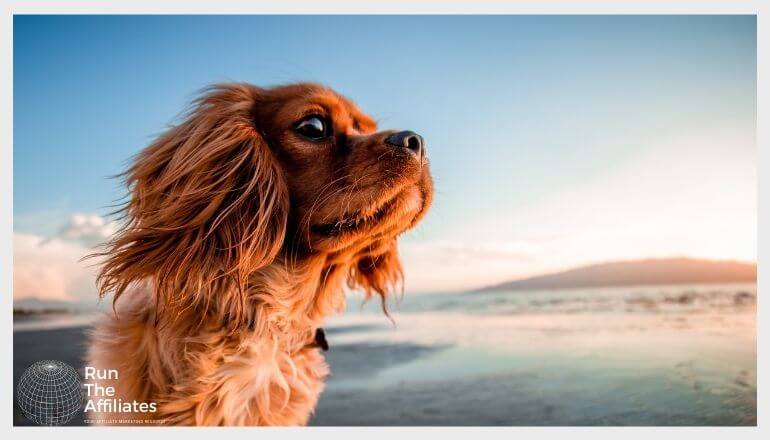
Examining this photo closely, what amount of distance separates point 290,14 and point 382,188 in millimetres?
1587

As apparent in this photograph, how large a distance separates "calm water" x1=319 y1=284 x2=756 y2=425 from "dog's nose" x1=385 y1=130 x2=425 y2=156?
1.43 m

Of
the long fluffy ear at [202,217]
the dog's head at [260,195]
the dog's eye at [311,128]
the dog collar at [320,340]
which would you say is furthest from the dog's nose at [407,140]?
the dog collar at [320,340]

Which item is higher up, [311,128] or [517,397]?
[311,128]

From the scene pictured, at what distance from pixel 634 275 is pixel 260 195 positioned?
2.65 meters

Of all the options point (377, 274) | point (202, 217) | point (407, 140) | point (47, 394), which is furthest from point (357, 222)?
point (47, 394)

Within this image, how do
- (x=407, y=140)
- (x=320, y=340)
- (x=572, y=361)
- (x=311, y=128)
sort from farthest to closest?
(x=572, y=361), (x=320, y=340), (x=311, y=128), (x=407, y=140)

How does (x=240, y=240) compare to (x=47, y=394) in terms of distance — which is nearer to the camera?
(x=240, y=240)

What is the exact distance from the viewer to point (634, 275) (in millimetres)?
4098

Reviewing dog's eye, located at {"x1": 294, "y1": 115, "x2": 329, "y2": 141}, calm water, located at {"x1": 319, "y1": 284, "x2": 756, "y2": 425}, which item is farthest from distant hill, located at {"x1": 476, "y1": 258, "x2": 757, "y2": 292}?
dog's eye, located at {"x1": 294, "y1": 115, "x2": 329, "y2": 141}

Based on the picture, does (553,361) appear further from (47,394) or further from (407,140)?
(47,394)

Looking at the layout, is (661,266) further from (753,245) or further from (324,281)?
(324,281)

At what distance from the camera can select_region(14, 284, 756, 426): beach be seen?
3.58 meters

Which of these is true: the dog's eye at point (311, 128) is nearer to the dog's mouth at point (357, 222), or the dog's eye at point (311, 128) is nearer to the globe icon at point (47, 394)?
the dog's mouth at point (357, 222)

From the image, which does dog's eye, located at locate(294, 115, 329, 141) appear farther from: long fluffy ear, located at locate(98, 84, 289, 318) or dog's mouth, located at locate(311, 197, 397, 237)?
dog's mouth, located at locate(311, 197, 397, 237)
